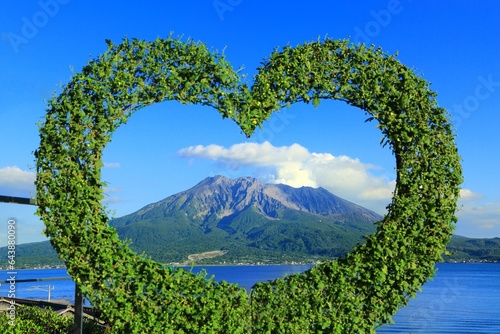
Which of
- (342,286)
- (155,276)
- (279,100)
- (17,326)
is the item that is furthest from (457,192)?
(17,326)

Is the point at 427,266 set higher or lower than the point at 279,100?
lower

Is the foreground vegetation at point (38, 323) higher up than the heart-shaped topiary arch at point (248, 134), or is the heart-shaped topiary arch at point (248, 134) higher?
the heart-shaped topiary arch at point (248, 134)

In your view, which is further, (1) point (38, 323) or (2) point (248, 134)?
(1) point (38, 323)

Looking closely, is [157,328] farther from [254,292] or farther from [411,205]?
[411,205]

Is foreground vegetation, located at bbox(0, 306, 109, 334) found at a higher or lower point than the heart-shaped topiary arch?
lower

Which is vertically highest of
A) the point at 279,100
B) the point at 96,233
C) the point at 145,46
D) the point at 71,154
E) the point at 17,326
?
the point at 145,46

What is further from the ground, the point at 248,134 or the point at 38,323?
the point at 248,134

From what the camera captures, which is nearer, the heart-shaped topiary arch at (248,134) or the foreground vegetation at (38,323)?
the heart-shaped topiary arch at (248,134)

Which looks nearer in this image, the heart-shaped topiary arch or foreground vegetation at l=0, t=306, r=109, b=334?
the heart-shaped topiary arch
